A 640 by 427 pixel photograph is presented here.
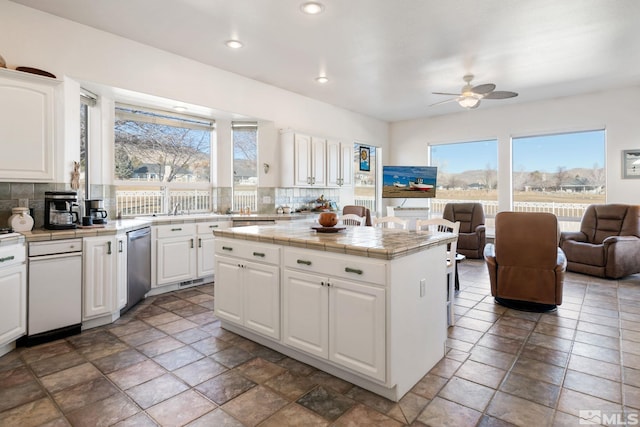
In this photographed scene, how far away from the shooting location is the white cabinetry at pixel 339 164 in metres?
6.30

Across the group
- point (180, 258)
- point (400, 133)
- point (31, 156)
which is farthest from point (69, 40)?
point (400, 133)

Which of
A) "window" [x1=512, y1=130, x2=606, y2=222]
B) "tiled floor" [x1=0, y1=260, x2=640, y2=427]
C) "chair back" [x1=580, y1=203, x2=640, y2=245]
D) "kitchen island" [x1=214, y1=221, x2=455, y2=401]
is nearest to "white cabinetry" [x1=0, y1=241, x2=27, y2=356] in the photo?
"tiled floor" [x1=0, y1=260, x2=640, y2=427]

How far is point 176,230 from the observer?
4.37 m

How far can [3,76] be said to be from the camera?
9.33ft

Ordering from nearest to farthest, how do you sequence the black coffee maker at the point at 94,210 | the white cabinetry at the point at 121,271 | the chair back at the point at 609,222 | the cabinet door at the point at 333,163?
the white cabinetry at the point at 121,271
the black coffee maker at the point at 94,210
the chair back at the point at 609,222
the cabinet door at the point at 333,163

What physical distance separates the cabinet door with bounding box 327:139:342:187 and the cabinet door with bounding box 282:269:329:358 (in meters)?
3.90

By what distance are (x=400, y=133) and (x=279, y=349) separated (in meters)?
6.59

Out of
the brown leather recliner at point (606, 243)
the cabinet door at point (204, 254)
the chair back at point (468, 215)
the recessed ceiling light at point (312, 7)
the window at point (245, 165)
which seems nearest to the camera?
the recessed ceiling light at point (312, 7)

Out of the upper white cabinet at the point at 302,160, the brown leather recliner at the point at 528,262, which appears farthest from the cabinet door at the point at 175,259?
the brown leather recliner at the point at 528,262

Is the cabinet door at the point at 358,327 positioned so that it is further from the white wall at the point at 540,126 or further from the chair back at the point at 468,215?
the white wall at the point at 540,126

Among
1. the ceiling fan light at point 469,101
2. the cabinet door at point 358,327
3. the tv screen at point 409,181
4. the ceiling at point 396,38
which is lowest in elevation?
the cabinet door at point 358,327

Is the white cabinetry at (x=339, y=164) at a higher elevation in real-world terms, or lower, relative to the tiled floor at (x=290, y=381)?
higher

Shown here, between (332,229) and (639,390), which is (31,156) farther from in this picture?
(639,390)

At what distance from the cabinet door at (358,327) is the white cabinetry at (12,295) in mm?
2390
